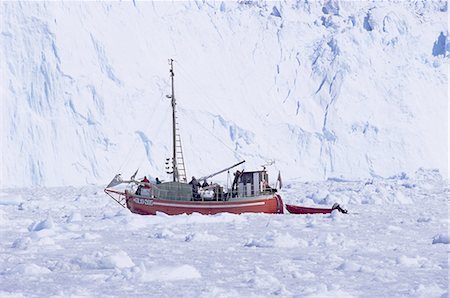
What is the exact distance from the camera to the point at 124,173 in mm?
28609

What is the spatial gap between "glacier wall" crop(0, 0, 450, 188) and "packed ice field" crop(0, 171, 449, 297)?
46.6 feet

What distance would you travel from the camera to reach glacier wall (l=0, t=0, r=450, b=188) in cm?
2833

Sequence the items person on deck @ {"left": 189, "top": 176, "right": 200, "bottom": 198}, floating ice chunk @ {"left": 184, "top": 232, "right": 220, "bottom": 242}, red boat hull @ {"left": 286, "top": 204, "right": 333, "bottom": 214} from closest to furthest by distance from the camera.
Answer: floating ice chunk @ {"left": 184, "top": 232, "right": 220, "bottom": 242}, red boat hull @ {"left": 286, "top": 204, "right": 333, "bottom": 214}, person on deck @ {"left": 189, "top": 176, "right": 200, "bottom": 198}

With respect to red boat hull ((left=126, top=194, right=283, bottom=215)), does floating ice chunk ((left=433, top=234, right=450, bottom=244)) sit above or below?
below

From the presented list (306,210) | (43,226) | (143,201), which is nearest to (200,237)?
(43,226)

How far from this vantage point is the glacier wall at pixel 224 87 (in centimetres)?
2833

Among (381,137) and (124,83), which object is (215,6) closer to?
(124,83)

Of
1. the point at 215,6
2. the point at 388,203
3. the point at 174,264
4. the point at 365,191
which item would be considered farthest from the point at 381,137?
the point at 174,264

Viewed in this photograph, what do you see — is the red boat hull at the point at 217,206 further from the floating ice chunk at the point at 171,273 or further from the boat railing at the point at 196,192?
the floating ice chunk at the point at 171,273

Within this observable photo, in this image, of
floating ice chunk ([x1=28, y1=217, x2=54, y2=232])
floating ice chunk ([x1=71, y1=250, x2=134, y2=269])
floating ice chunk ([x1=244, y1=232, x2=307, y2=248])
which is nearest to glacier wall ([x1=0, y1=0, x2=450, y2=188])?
floating ice chunk ([x1=28, y1=217, x2=54, y2=232])

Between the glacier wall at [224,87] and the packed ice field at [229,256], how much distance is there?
1419cm

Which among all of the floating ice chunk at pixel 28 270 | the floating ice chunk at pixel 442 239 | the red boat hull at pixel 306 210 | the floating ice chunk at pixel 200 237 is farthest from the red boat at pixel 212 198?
the floating ice chunk at pixel 28 270

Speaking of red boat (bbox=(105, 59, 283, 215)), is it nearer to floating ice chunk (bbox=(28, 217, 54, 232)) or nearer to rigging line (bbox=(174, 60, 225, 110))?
floating ice chunk (bbox=(28, 217, 54, 232))

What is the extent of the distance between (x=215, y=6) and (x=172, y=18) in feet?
9.49
